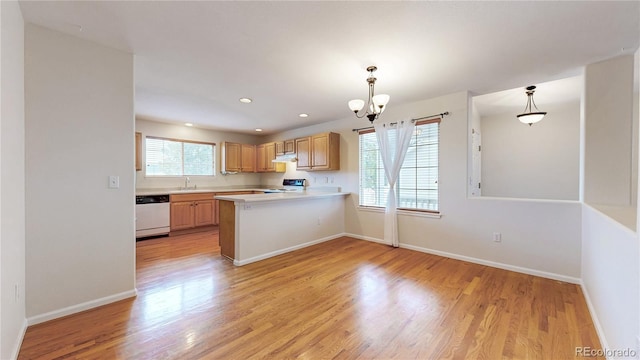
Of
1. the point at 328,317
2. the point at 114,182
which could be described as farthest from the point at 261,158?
the point at 328,317

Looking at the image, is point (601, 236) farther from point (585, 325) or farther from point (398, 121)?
point (398, 121)

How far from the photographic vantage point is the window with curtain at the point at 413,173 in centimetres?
389

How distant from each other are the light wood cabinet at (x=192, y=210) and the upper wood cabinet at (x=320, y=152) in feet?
7.52

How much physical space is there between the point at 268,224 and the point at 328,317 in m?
1.85

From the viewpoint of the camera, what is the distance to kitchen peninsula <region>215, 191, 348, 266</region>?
3.39 meters

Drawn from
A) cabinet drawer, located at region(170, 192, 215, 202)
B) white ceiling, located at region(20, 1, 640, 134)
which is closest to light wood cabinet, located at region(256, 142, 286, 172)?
cabinet drawer, located at region(170, 192, 215, 202)

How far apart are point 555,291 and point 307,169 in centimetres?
421

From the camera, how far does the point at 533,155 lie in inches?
189

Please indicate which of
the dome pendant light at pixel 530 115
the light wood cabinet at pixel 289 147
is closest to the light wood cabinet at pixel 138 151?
the light wood cabinet at pixel 289 147

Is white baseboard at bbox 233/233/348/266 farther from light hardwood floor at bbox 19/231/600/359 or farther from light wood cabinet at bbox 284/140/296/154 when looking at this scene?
light wood cabinet at bbox 284/140/296/154

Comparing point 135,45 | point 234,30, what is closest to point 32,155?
point 135,45

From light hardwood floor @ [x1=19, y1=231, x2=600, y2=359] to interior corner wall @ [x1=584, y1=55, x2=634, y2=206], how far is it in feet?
3.63

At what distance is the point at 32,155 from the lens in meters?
1.96

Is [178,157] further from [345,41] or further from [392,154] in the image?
[345,41]
